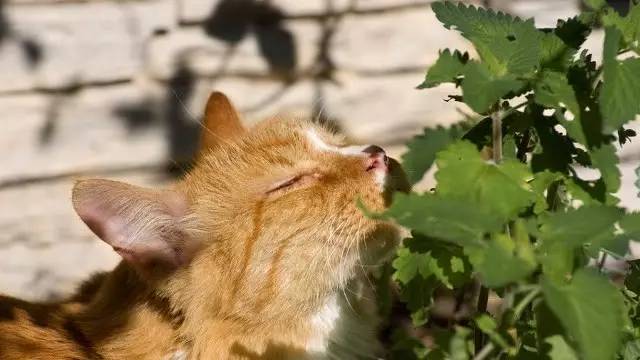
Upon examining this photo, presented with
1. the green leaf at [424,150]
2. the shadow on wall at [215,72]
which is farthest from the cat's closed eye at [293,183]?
the shadow on wall at [215,72]

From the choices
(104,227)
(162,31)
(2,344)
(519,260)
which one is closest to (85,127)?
(162,31)

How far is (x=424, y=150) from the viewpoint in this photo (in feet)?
6.89

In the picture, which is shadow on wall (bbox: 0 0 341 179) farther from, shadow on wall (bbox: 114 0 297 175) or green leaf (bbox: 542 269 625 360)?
green leaf (bbox: 542 269 625 360)

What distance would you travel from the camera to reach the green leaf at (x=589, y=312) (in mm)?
1649

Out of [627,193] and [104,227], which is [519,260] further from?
[627,193]

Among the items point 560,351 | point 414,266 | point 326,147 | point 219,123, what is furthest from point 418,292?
point 219,123

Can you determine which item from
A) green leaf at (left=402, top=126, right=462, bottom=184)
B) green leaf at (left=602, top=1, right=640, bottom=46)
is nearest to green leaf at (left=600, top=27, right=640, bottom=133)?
green leaf at (left=602, top=1, right=640, bottom=46)

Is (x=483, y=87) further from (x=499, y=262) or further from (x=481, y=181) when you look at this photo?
(x=499, y=262)

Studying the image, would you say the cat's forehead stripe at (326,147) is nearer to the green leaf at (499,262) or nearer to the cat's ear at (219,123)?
the cat's ear at (219,123)

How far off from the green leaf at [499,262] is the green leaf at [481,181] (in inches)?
3.1

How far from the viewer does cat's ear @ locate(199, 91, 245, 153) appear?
3.18m

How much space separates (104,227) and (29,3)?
1976 millimetres

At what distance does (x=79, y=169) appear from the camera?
434 cm

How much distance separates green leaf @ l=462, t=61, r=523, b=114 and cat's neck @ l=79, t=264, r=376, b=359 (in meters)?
1.02
